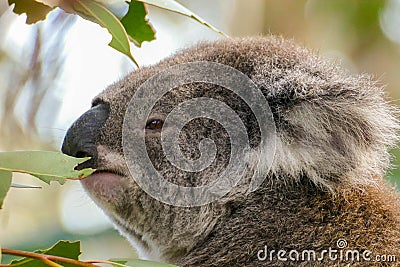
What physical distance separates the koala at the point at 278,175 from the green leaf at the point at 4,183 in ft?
2.40

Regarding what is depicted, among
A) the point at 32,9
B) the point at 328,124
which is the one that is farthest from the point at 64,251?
the point at 328,124

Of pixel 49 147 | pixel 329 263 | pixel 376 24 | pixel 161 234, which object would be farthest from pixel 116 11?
pixel 376 24

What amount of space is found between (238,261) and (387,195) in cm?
64

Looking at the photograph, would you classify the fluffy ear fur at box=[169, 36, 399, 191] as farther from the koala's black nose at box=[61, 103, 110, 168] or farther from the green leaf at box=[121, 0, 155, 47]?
the koala's black nose at box=[61, 103, 110, 168]

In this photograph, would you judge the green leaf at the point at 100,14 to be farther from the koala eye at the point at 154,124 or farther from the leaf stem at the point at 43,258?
the leaf stem at the point at 43,258

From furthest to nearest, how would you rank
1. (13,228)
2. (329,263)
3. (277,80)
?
(13,228)
(277,80)
(329,263)

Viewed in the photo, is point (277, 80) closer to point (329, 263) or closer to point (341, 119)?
point (341, 119)

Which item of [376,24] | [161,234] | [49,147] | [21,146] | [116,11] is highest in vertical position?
[376,24]

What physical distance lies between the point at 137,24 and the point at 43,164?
0.73 meters

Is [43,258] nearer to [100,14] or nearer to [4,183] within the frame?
[4,183]

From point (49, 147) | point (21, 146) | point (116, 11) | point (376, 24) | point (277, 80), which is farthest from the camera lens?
point (376, 24)

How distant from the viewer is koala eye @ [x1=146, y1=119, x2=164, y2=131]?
242 cm

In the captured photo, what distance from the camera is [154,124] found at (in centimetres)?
242

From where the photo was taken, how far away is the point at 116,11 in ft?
6.26
